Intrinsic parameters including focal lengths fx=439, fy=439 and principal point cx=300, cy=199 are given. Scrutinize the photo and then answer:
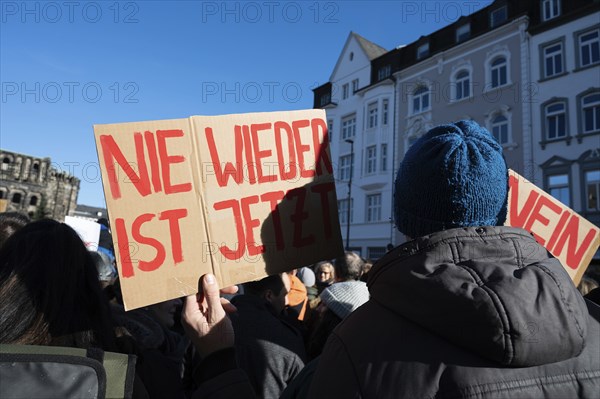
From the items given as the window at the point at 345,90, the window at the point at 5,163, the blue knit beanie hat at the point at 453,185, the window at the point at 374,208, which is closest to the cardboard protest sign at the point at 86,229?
the blue knit beanie hat at the point at 453,185

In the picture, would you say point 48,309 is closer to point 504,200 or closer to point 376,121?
point 504,200

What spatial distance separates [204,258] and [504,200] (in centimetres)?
115

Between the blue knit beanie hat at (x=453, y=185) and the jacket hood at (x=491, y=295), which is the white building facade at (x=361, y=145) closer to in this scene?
the blue knit beanie hat at (x=453, y=185)

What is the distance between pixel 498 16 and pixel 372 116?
8.16 meters

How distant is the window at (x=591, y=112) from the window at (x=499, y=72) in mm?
3580

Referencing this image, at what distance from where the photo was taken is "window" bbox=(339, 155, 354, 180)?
26.1 m

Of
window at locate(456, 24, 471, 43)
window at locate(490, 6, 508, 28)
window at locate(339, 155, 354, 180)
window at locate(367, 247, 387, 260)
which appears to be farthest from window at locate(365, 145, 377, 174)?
window at locate(490, 6, 508, 28)

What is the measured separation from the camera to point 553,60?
17.4 m

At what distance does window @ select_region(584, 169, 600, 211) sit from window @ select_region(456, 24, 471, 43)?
8913mm

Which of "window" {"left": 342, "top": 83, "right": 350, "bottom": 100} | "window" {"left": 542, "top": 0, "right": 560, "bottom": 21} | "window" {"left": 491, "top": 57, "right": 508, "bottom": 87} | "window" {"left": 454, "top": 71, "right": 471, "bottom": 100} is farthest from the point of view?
"window" {"left": 342, "top": 83, "right": 350, "bottom": 100}

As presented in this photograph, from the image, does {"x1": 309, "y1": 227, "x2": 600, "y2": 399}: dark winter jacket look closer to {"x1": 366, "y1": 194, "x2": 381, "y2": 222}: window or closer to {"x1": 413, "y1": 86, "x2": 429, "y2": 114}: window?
{"x1": 413, "y1": 86, "x2": 429, "y2": 114}: window

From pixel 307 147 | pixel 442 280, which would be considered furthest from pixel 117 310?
pixel 442 280

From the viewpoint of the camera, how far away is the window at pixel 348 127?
2670 centimetres

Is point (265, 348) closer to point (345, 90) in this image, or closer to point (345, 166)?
point (345, 166)
